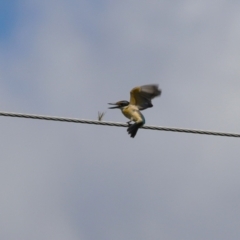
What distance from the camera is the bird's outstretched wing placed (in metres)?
14.7

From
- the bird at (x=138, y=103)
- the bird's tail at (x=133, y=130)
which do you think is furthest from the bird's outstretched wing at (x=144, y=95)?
the bird's tail at (x=133, y=130)

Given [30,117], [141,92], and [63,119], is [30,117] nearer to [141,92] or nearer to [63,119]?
[63,119]

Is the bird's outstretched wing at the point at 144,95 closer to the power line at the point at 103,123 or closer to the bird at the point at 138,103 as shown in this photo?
the bird at the point at 138,103

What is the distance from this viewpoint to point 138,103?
15141 millimetres

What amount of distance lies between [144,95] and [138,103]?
0.27 meters

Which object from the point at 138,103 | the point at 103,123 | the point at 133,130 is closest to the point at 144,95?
the point at 138,103

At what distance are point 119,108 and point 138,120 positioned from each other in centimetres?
69

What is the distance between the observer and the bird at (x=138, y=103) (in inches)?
576

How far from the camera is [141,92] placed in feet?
48.8

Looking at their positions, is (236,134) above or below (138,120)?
below

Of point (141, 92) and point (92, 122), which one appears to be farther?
point (141, 92)

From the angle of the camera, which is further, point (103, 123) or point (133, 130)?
point (133, 130)

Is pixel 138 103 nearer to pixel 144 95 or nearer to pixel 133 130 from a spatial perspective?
pixel 144 95

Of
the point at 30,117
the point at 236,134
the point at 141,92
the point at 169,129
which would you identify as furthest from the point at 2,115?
the point at 141,92
